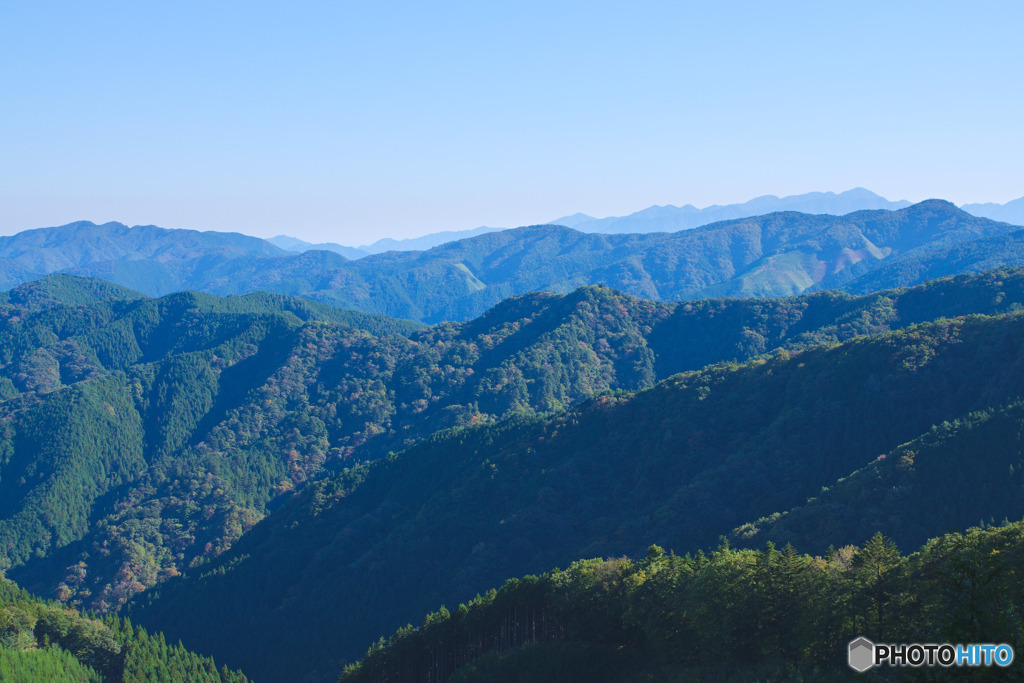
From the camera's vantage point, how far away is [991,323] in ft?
416

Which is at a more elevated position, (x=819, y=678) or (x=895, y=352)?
(x=895, y=352)

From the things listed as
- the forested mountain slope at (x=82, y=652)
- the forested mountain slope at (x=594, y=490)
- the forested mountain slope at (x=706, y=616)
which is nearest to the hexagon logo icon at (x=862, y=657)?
the forested mountain slope at (x=706, y=616)

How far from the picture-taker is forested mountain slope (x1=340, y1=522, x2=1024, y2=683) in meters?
54.5

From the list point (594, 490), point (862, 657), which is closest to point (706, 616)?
point (862, 657)

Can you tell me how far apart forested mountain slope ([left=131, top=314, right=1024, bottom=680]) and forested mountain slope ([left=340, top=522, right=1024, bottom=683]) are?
32.3m

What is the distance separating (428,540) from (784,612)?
313ft

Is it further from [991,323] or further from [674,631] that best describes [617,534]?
[991,323]

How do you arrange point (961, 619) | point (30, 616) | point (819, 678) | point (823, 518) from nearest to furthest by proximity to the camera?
point (961, 619) < point (819, 678) < point (823, 518) < point (30, 616)

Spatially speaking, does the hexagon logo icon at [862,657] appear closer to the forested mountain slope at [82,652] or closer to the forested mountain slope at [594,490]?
the forested mountain slope at [594,490]

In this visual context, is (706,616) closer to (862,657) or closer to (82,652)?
(862,657)

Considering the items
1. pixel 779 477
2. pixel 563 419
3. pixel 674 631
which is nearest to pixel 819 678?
pixel 674 631

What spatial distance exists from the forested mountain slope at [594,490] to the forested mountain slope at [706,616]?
32.3 metres

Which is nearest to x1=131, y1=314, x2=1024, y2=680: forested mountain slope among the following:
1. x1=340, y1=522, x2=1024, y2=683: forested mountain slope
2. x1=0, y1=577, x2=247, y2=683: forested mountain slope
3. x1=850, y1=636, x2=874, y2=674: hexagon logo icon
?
x1=0, y1=577, x2=247, y2=683: forested mountain slope

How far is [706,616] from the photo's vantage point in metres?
Answer: 63.6
